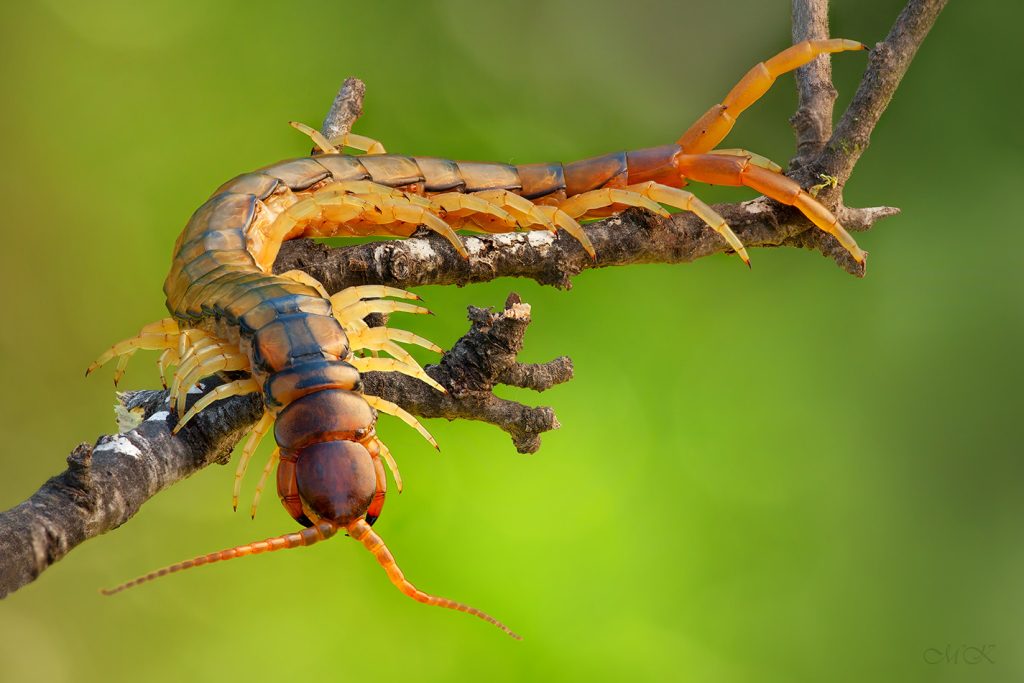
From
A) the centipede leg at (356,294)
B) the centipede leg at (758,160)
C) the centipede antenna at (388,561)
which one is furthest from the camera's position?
the centipede leg at (758,160)

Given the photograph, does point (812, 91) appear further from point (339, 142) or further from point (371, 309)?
point (371, 309)

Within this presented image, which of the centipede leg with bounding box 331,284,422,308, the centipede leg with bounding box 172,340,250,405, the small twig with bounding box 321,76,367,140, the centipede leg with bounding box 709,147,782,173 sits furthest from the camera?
the small twig with bounding box 321,76,367,140

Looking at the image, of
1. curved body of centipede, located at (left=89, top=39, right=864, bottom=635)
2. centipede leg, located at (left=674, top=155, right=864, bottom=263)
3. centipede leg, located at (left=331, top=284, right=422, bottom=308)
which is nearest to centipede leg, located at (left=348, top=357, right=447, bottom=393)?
curved body of centipede, located at (left=89, top=39, right=864, bottom=635)

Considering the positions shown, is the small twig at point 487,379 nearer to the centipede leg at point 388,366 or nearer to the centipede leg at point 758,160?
the centipede leg at point 388,366

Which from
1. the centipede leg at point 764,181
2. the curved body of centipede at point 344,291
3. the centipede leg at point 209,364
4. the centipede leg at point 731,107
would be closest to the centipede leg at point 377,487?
the curved body of centipede at point 344,291

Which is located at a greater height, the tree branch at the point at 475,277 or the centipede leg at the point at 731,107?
the centipede leg at the point at 731,107

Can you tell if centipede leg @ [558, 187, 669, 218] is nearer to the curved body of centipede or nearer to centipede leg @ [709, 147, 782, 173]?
the curved body of centipede

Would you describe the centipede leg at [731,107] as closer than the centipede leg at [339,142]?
Yes

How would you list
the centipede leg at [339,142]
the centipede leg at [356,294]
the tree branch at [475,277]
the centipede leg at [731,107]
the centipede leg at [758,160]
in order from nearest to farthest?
1. the tree branch at [475,277]
2. the centipede leg at [356,294]
3. the centipede leg at [758,160]
4. the centipede leg at [731,107]
5. the centipede leg at [339,142]
